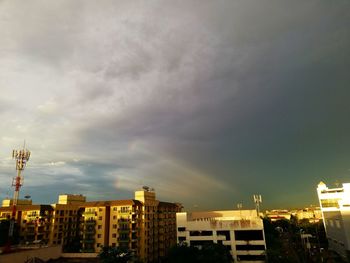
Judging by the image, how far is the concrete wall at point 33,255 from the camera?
54.8 metres

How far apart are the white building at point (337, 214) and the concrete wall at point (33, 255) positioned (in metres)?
77.3

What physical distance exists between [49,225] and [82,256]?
44326 millimetres

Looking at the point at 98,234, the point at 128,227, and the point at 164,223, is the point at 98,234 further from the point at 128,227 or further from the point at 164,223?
the point at 164,223

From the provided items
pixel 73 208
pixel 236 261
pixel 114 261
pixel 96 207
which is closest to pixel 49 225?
pixel 73 208

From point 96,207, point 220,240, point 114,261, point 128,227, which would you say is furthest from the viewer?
point 96,207

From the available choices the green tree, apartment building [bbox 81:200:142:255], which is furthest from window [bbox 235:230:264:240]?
the green tree

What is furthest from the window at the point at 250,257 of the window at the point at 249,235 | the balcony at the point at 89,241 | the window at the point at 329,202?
the balcony at the point at 89,241

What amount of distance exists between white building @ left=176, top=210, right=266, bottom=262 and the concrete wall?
3736cm

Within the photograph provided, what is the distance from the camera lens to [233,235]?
86062 mm

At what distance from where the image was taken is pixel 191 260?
71.8m

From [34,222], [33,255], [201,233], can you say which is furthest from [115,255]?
[34,222]

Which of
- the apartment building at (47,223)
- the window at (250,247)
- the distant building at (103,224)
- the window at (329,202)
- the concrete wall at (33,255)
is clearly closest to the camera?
the concrete wall at (33,255)

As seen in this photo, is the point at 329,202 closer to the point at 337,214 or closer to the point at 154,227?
the point at 337,214

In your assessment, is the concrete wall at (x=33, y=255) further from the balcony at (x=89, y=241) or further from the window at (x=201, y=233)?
the window at (x=201, y=233)
